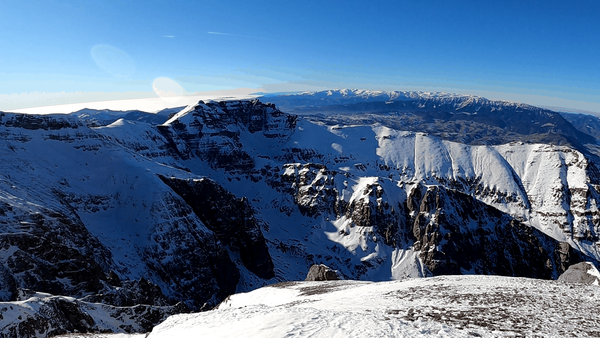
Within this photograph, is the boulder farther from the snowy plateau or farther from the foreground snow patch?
the foreground snow patch

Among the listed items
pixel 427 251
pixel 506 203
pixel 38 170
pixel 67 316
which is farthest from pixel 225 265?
pixel 506 203

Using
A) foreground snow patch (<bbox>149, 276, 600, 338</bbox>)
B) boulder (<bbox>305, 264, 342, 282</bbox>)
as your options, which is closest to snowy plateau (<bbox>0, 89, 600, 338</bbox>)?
foreground snow patch (<bbox>149, 276, 600, 338</bbox>)

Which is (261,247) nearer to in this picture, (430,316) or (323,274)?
(323,274)

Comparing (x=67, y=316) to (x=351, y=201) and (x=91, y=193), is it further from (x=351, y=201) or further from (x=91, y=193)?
(x=351, y=201)

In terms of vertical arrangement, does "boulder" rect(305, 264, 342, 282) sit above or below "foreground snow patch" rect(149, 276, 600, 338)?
below

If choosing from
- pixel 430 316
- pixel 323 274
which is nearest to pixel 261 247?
pixel 323 274

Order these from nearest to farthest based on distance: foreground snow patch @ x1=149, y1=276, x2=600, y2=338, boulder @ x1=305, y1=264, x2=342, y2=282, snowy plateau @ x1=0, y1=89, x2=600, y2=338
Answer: foreground snow patch @ x1=149, y1=276, x2=600, y2=338 → snowy plateau @ x1=0, y1=89, x2=600, y2=338 → boulder @ x1=305, y1=264, x2=342, y2=282

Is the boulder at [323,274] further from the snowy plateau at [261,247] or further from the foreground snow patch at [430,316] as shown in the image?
the foreground snow patch at [430,316]
